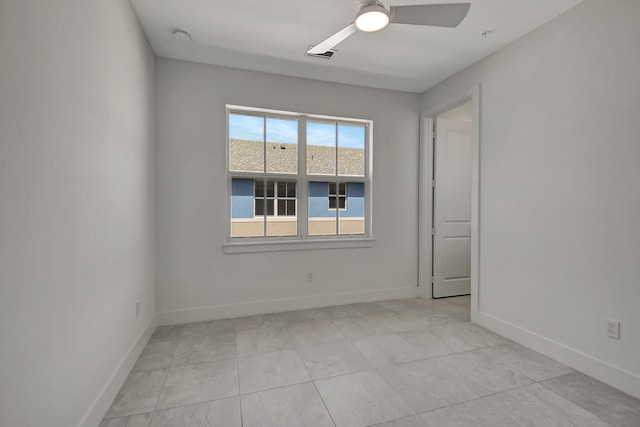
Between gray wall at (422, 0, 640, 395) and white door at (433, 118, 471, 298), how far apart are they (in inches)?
34.6

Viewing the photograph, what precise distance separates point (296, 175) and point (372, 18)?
6.28ft

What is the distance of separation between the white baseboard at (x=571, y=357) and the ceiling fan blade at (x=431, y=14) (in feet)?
8.06

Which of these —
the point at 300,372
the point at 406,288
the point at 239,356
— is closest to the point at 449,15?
the point at 300,372

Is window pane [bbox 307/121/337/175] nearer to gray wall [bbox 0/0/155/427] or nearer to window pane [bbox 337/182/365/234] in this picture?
window pane [bbox 337/182/365/234]

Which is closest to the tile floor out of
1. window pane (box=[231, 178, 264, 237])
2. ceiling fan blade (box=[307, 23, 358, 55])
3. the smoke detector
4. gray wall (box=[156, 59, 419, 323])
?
gray wall (box=[156, 59, 419, 323])

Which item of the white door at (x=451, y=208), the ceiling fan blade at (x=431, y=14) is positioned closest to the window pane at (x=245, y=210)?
the ceiling fan blade at (x=431, y=14)

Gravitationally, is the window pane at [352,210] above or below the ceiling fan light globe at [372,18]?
below

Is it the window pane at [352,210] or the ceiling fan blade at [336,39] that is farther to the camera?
the window pane at [352,210]

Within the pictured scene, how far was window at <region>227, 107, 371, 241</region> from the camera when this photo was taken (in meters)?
3.20

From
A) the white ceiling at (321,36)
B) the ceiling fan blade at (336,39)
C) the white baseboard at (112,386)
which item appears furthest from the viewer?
the white ceiling at (321,36)

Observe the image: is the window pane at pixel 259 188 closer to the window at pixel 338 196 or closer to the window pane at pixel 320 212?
the window pane at pixel 320 212

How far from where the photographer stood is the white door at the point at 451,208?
3744 millimetres

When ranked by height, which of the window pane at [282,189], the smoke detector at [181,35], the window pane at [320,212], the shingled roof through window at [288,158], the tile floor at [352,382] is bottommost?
the tile floor at [352,382]

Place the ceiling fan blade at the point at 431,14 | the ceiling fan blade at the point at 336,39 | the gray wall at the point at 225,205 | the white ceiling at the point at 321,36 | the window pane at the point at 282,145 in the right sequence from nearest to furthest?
the ceiling fan blade at the point at 431,14
the ceiling fan blade at the point at 336,39
the white ceiling at the point at 321,36
the gray wall at the point at 225,205
the window pane at the point at 282,145
